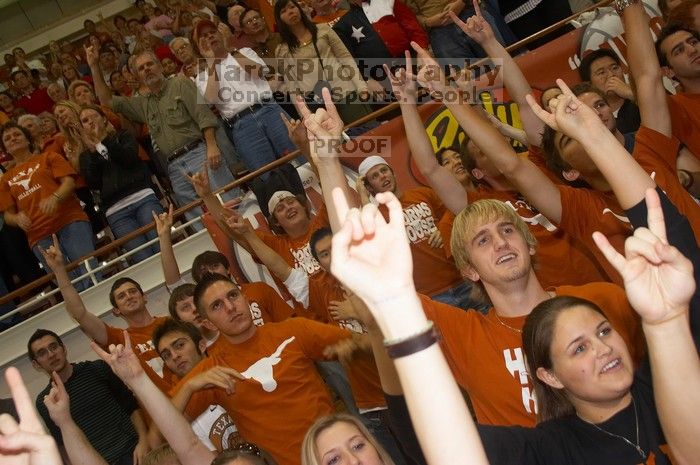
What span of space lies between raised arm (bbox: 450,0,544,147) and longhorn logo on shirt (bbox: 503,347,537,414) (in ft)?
5.43

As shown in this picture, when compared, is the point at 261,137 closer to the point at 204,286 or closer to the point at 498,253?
the point at 204,286

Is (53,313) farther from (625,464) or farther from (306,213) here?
(625,464)

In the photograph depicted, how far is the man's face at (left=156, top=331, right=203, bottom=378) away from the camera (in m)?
3.68

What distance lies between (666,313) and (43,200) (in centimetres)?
492

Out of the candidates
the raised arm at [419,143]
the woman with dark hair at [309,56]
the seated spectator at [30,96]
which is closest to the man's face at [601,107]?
the raised arm at [419,143]

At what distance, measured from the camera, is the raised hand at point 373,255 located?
1.33m

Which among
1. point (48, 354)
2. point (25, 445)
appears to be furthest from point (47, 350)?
point (25, 445)

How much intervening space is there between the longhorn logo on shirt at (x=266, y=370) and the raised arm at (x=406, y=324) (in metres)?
1.97

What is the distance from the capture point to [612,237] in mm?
2846

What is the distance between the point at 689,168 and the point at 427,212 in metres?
1.40

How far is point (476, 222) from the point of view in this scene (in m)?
2.58

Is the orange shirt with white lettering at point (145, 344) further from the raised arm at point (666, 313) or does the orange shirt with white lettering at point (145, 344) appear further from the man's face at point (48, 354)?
the raised arm at point (666, 313)

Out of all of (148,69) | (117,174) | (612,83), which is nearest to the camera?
(612,83)

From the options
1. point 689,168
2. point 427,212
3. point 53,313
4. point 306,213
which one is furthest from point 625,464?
point 53,313
